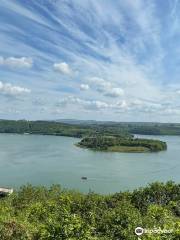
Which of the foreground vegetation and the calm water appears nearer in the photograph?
the foreground vegetation

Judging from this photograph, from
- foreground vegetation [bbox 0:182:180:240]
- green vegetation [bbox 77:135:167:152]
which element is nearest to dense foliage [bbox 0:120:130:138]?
green vegetation [bbox 77:135:167:152]

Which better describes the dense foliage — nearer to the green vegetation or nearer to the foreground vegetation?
the green vegetation

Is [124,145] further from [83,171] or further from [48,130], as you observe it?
[48,130]

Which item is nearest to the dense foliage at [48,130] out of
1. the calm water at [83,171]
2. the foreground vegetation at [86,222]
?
the calm water at [83,171]

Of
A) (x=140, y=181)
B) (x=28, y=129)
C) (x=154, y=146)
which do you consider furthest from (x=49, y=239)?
(x=28, y=129)

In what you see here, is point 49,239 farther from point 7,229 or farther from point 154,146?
point 154,146

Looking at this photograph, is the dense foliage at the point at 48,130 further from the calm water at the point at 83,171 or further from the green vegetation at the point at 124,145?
the calm water at the point at 83,171

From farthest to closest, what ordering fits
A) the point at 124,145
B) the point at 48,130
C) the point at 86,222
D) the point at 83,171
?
the point at 48,130, the point at 124,145, the point at 83,171, the point at 86,222

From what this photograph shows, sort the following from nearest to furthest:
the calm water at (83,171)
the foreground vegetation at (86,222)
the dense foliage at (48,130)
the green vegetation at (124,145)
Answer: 1. the foreground vegetation at (86,222)
2. the calm water at (83,171)
3. the green vegetation at (124,145)
4. the dense foliage at (48,130)

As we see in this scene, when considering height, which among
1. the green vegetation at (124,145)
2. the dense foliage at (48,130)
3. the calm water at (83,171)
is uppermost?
the dense foliage at (48,130)

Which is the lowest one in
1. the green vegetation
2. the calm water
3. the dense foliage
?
the calm water

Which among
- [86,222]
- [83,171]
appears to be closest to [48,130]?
[83,171]

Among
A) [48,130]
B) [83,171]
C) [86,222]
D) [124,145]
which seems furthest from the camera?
[48,130]

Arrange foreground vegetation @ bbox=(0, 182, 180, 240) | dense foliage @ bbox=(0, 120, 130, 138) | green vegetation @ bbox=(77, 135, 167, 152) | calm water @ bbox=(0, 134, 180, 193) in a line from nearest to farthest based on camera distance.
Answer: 1. foreground vegetation @ bbox=(0, 182, 180, 240)
2. calm water @ bbox=(0, 134, 180, 193)
3. green vegetation @ bbox=(77, 135, 167, 152)
4. dense foliage @ bbox=(0, 120, 130, 138)
